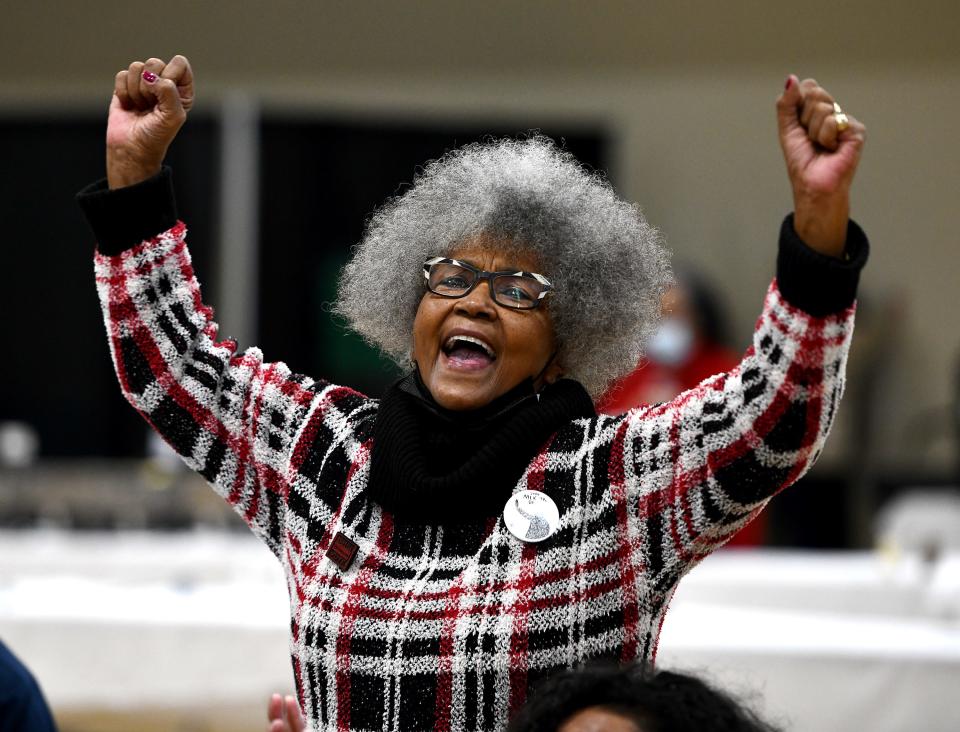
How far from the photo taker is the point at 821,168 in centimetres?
141

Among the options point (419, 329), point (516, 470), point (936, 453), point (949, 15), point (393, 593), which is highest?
point (949, 15)

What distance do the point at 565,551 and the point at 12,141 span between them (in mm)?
5968

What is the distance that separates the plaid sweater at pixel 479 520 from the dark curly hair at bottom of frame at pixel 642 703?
7.1 inches

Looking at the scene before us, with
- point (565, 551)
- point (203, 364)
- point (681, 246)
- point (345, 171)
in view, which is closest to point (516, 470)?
point (565, 551)

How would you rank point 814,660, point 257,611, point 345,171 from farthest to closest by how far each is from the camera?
point 345,171
point 257,611
point 814,660

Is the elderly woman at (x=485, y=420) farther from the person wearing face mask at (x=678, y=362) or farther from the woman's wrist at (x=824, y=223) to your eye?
the person wearing face mask at (x=678, y=362)

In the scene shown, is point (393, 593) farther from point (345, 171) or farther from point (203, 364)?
point (345, 171)

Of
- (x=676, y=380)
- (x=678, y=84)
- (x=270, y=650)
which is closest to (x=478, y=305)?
(x=270, y=650)

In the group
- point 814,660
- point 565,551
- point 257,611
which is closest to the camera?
point 565,551

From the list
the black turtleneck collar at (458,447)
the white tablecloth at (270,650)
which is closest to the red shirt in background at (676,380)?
the white tablecloth at (270,650)

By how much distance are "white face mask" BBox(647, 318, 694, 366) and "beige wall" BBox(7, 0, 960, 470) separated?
209 cm

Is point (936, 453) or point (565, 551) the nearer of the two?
point (565, 551)

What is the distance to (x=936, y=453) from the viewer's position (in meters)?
6.95

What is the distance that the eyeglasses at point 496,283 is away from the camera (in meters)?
1.74
